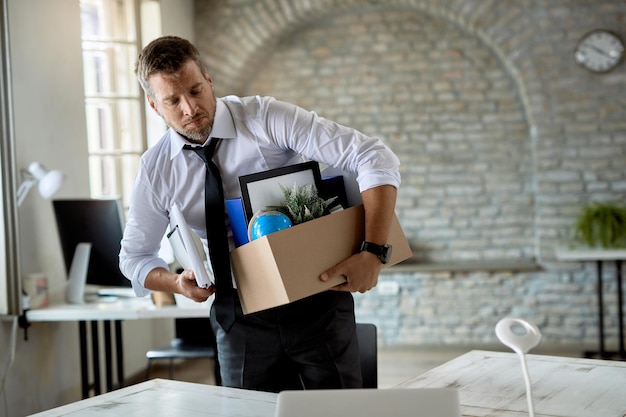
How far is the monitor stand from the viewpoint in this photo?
3473 mm

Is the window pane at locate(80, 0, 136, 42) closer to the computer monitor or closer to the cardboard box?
the computer monitor

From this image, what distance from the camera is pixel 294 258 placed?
5.33 ft

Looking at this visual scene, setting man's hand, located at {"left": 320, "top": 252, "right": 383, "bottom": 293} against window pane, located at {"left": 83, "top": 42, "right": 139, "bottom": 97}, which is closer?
man's hand, located at {"left": 320, "top": 252, "right": 383, "bottom": 293}

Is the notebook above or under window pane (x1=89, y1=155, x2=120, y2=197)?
under

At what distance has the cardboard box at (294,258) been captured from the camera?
5.26ft

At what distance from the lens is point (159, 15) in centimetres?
490

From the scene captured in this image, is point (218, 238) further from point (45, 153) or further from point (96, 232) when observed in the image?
point (45, 153)

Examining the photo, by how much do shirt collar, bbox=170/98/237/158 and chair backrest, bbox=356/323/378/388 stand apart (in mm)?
647

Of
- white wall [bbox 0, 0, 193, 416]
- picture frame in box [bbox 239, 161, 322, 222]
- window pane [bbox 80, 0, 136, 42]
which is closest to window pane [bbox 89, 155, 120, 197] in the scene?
white wall [bbox 0, 0, 193, 416]

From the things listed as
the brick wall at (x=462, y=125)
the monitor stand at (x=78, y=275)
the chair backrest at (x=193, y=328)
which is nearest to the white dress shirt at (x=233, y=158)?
the monitor stand at (x=78, y=275)

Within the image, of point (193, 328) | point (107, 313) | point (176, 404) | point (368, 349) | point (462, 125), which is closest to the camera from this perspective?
point (176, 404)

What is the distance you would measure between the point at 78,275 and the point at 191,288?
183 cm

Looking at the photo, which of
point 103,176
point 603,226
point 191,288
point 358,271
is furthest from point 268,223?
point 603,226

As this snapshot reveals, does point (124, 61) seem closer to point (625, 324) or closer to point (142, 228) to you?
point (142, 228)
